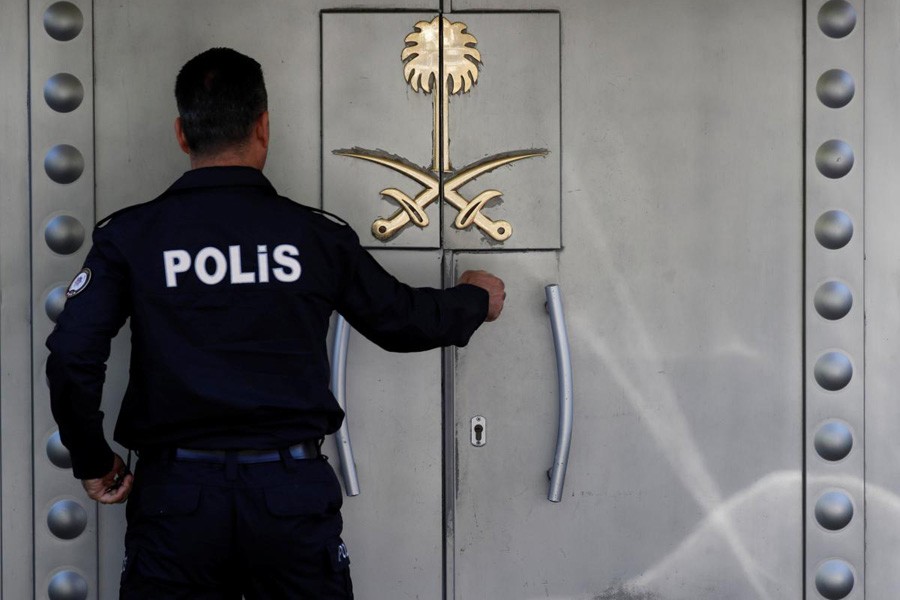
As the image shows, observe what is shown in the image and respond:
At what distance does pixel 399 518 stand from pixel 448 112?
0.84 meters

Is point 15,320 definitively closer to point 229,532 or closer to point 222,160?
point 222,160

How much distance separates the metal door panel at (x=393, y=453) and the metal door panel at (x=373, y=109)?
0.46 ft

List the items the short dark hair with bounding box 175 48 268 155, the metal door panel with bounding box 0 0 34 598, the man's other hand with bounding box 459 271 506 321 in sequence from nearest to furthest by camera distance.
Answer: the short dark hair with bounding box 175 48 268 155 < the man's other hand with bounding box 459 271 506 321 < the metal door panel with bounding box 0 0 34 598

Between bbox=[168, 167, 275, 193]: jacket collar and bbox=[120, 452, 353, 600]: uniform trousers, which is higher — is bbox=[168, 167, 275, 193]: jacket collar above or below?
above

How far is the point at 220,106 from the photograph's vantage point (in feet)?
7.06

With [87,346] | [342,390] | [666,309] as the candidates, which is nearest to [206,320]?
[87,346]

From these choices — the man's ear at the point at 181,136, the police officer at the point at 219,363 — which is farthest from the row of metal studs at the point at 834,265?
the man's ear at the point at 181,136

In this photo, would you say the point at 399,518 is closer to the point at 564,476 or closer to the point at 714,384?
the point at 564,476

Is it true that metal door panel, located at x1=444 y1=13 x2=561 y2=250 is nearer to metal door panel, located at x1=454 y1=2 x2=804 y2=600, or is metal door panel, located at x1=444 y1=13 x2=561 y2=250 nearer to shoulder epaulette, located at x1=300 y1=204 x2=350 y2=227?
metal door panel, located at x1=454 y1=2 x2=804 y2=600

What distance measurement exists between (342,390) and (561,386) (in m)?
0.44

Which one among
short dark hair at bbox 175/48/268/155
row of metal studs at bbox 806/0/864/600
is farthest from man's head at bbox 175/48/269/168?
row of metal studs at bbox 806/0/864/600

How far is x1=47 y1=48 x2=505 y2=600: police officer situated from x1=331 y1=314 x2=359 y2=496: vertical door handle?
24cm

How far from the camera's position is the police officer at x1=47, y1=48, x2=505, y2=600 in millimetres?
2061

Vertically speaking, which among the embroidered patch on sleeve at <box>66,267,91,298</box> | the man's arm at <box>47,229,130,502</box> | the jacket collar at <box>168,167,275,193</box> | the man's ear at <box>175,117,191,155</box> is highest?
the man's ear at <box>175,117,191,155</box>
